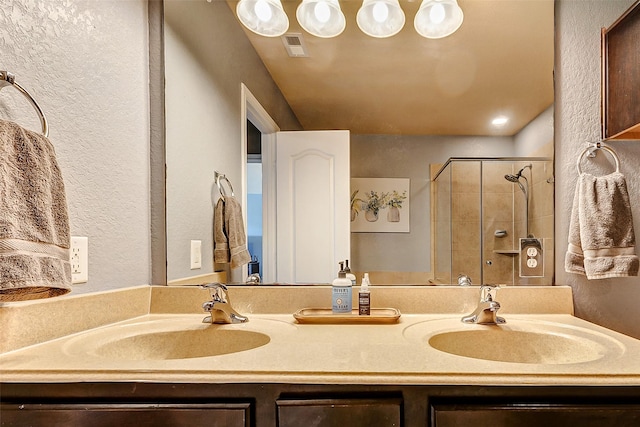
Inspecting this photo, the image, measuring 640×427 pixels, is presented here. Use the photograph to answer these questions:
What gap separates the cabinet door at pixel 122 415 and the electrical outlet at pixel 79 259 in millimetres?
340

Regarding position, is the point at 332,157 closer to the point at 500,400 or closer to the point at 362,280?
the point at 362,280

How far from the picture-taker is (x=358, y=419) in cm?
74

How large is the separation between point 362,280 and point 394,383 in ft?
1.98

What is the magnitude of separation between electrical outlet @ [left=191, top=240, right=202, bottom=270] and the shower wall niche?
2.75 ft

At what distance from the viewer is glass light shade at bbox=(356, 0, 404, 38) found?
1321 mm

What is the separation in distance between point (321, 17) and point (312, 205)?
0.66 metres

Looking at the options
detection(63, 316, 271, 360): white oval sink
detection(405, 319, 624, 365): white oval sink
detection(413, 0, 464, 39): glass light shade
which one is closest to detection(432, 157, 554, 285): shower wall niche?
detection(405, 319, 624, 365): white oval sink

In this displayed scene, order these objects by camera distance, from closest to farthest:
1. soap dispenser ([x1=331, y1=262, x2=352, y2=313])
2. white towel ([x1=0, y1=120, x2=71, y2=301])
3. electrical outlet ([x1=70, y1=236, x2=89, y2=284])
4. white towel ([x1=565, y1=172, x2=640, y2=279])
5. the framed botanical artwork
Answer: white towel ([x1=0, y1=120, x2=71, y2=301])
electrical outlet ([x1=70, y1=236, x2=89, y2=284])
white towel ([x1=565, y1=172, x2=640, y2=279])
soap dispenser ([x1=331, y1=262, x2=352, y2=313])
the framed botanical artwork

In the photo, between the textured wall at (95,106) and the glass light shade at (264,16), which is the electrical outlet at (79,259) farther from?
the glass light shade at (264,16)

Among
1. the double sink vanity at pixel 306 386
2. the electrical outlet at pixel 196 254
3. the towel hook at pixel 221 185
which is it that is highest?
the towel hook at pixel 221 185

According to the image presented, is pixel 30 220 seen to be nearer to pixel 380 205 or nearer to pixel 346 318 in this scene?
pixel 346 318

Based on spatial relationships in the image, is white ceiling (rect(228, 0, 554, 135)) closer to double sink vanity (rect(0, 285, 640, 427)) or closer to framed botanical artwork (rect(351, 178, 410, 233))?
framed botanical artwork (rect(351, 178, 410, 233))

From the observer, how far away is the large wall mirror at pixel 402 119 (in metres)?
1.33

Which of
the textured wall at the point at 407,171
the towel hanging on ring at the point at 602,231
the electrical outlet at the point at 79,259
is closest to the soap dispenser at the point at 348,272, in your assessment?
the textured wall at the point at 407,171
